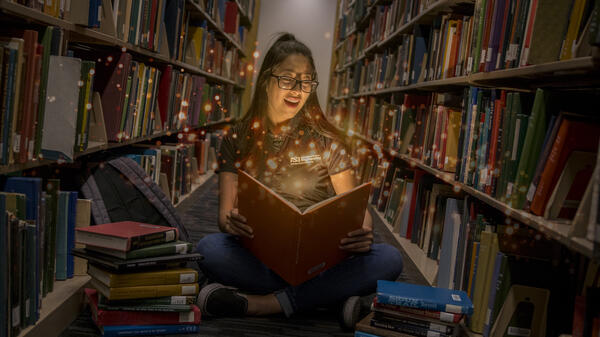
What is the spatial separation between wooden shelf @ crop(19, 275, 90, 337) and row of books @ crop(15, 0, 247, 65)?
78cm

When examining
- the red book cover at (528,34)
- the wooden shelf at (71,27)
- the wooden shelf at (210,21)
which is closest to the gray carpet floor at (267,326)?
the wooden shelf at (71,27)

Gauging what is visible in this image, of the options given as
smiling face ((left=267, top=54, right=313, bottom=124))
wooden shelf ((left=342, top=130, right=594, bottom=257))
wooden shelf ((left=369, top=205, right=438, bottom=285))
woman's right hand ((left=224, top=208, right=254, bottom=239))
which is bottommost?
wooden shelf ((left=369, top=205, right=438, bottom=285))

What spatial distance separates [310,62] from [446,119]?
64cm

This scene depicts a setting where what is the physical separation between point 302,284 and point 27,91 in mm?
1004

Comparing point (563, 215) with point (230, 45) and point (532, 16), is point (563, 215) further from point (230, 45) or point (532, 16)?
point (230, 45)

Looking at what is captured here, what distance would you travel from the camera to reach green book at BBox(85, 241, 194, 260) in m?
1.40

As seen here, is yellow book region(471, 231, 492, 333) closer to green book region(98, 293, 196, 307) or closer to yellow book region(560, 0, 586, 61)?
yellow book region(560, 0, 586, 61)

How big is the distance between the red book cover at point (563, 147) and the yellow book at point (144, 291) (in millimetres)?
970

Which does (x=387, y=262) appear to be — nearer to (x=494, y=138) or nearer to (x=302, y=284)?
(x=302, y=284)

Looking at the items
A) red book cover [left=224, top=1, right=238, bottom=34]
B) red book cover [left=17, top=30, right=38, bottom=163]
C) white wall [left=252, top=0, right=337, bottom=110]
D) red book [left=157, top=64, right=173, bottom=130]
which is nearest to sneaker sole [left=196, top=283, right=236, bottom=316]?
red book cover [left=17, top=30, right=38, bottom=163]

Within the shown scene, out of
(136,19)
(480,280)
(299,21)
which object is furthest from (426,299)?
(299,21)

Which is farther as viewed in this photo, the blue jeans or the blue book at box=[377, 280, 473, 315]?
the blue jeans

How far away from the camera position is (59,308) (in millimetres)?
1363

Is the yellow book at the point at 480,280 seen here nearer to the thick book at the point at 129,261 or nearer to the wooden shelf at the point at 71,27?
the thick book at the point at 129,261
